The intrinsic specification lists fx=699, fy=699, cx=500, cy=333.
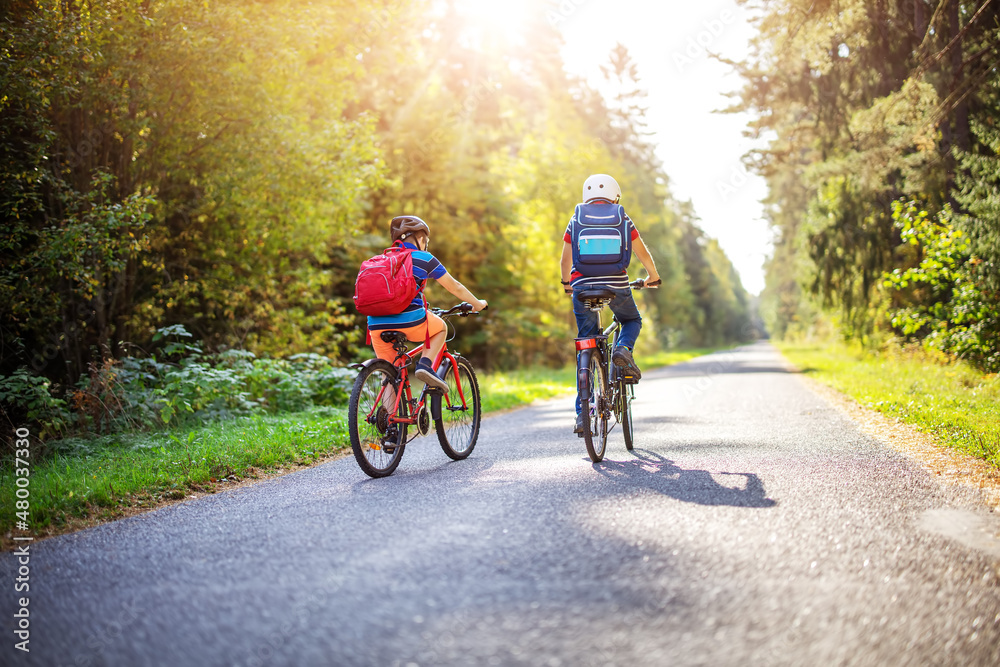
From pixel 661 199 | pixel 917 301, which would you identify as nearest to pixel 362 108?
pixel 917 301

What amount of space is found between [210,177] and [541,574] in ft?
30.0

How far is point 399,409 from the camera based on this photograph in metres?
5.46

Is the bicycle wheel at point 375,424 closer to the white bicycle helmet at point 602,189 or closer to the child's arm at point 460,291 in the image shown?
the child's arm at point 460,291

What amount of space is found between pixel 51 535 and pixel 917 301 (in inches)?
691

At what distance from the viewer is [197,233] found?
1127 centimetres

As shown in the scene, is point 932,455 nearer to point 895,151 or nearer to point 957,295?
point 957,295

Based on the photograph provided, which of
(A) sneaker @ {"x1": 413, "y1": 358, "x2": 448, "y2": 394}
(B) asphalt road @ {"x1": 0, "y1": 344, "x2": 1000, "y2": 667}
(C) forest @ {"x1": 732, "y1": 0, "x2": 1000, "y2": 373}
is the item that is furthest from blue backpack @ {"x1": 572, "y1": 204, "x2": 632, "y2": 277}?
(C) forest @ {"x1": 732, "y1": 0, "x2": 1000, "y2": 373}

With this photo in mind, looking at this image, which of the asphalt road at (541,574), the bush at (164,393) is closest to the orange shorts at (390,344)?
the asphalt road at (541,574)

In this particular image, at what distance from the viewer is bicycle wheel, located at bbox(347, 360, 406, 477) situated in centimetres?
506

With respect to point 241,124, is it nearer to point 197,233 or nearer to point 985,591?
point 197,233

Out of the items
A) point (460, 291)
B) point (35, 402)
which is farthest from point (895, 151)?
point (35, 402)

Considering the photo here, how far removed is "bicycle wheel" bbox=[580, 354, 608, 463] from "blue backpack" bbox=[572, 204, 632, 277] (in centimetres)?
76

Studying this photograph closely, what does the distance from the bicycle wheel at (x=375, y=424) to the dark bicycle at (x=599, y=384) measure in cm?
145

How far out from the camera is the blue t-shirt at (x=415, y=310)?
219 inches
